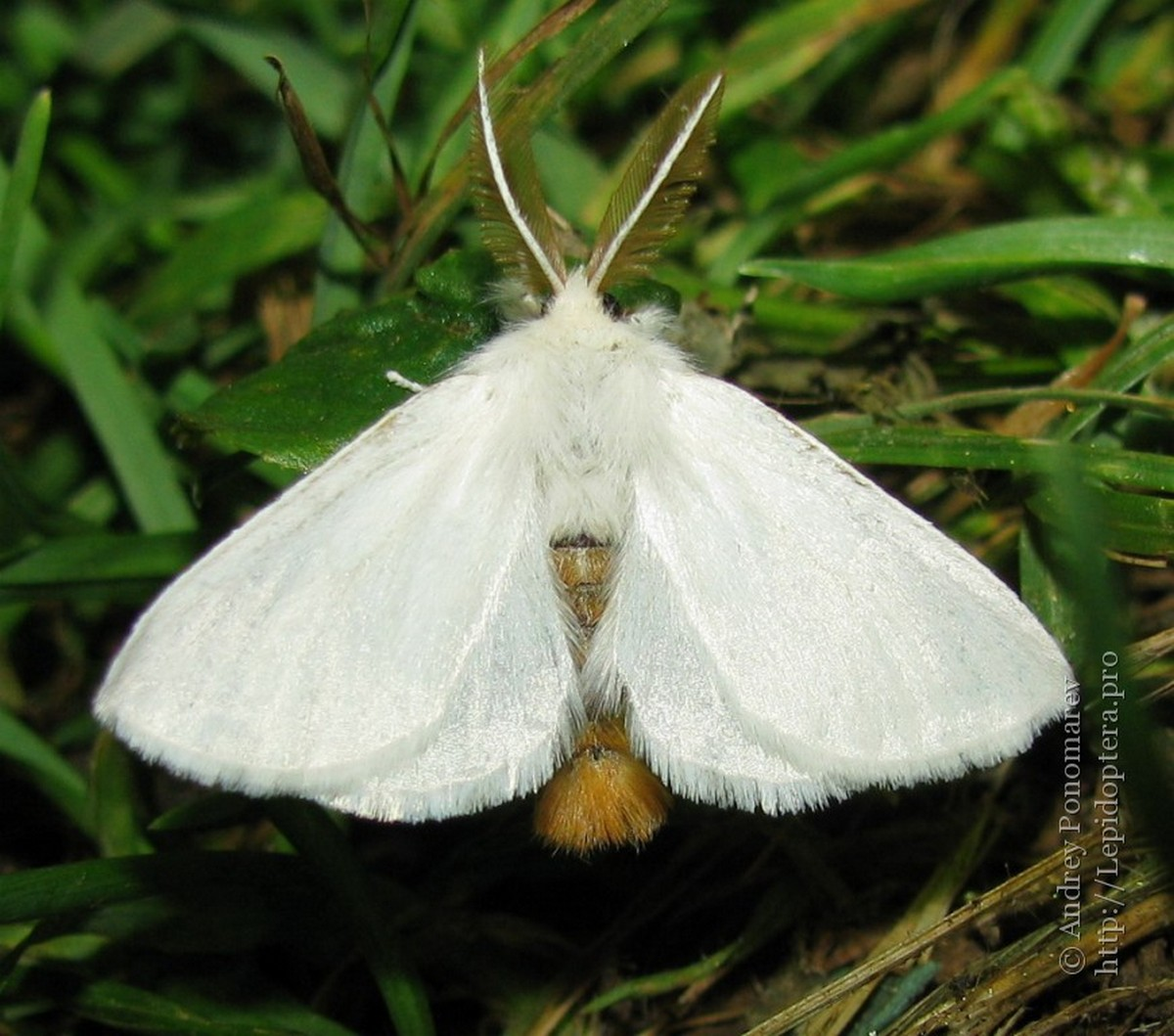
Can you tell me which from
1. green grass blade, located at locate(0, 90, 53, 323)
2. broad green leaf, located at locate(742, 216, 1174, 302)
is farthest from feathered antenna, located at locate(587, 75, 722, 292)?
green grass blade, located at locate(0, 90, 53, 323)

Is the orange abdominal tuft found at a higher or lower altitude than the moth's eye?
lower

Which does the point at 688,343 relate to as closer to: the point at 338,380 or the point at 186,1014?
the point at 338,380

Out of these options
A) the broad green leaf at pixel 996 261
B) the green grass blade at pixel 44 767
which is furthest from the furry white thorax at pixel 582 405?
the green grass blade at pixel 44 767

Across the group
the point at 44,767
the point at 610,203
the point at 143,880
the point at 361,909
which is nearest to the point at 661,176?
the point at 610,203

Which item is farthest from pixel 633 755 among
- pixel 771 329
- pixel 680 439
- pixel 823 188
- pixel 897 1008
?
pixel 823 188

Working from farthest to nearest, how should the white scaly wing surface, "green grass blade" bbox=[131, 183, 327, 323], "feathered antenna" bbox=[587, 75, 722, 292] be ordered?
1. "green grass blade" bbox=[131, 183, 327, 323]
2. "feathered antenna" bbox=[587, 75, 722, 292]
3. the white scaly wing surface

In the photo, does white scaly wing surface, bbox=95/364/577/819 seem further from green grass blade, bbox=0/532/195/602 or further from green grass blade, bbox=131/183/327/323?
green grass blade, bbox=131/183/327/323
